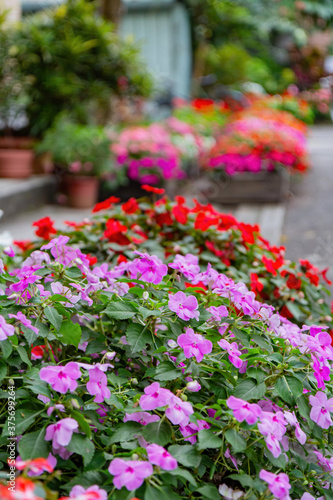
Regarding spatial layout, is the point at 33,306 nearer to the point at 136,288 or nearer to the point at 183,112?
the point at 136,288

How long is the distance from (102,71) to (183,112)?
2.69 metres

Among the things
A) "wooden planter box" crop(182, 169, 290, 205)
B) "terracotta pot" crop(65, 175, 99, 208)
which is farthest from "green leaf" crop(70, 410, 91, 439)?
"wooden planter box" crop(182, 169, 290, 205)

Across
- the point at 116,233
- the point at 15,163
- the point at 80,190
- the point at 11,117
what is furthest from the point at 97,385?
the point at 11,117

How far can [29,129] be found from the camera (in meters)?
6.93

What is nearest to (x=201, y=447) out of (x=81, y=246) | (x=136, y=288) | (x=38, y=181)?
(x=136, y=288)

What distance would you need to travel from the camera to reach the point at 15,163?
21.2ft

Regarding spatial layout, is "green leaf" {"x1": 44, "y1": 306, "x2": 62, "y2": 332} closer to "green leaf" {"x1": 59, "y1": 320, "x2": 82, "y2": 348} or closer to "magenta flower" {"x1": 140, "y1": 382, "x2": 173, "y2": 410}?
"green leaf" {"x1": 59, "y1": 320, "x2": 82, "y2": 348}

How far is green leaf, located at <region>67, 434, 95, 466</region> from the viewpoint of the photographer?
1.11 meters

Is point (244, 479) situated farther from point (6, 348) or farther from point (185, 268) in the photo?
point (185, 268)

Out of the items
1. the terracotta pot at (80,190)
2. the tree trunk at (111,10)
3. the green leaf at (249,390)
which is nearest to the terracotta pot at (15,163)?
the terracotta pot at (80,190)

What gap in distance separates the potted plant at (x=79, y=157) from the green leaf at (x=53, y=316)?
498 centimetres

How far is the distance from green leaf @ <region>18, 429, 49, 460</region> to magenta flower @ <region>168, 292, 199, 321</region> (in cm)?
40

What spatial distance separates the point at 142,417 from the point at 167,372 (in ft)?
0.39

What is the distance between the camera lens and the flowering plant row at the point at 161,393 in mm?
1135
